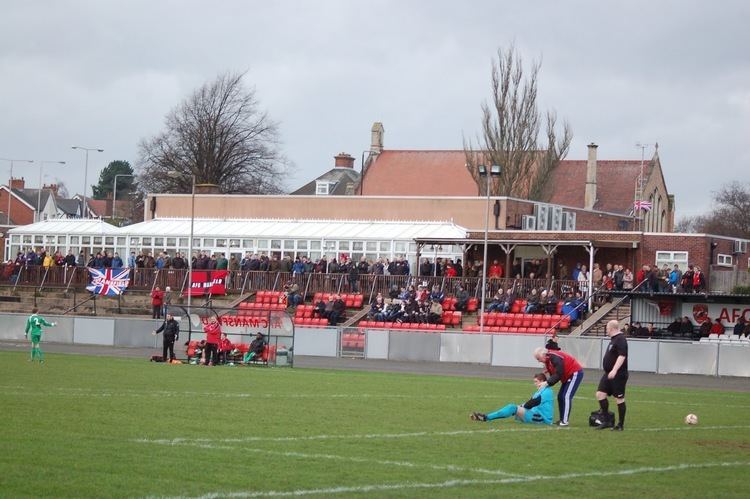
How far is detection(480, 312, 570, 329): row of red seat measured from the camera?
46438mm

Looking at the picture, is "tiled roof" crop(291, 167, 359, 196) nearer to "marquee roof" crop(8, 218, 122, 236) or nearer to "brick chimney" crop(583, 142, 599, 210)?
"brick chimney" crop(583, 142, 599, 210)

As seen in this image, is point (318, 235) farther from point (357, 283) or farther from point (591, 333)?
point (591, 333)

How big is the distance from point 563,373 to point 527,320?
2865 cm

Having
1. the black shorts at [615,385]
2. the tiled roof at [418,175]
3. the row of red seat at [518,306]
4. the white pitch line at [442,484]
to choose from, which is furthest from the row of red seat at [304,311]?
the white pitch line at [442,484]

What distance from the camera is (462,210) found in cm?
6309

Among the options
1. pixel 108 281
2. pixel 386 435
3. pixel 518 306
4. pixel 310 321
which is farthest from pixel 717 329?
pixel 386 435

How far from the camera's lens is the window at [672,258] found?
5397cm

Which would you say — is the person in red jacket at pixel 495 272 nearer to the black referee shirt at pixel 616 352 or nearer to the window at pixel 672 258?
the window at pixel 672 258

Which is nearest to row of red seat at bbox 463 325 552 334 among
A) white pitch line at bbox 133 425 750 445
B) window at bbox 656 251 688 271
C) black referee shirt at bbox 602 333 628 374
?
window at bbox 656 251 688 271

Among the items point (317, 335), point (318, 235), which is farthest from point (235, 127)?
point (317, 335)

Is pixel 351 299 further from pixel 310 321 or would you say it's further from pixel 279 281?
pixel 279 281

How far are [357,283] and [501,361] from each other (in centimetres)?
1406

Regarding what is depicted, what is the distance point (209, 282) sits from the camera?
57.5 meters

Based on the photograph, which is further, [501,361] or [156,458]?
[501,361]
